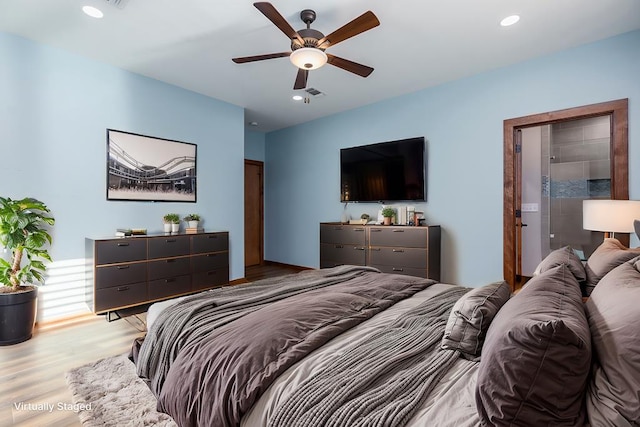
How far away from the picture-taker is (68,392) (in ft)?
6.28

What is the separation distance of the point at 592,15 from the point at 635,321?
3.12 metres

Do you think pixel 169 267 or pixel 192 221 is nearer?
pixel 169 267

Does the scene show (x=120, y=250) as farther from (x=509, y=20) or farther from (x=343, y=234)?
(x=509, y=20)

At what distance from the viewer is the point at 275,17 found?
2.24 m

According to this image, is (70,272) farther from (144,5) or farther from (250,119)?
(250,119)

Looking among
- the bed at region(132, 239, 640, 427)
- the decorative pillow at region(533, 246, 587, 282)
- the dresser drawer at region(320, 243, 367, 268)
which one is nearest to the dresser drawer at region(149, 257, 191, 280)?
the dresser drawer at region(320, 243, 367, 268)

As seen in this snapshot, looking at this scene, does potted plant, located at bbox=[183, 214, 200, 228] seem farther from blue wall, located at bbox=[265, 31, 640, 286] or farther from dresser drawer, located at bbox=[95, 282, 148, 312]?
blue wall, located at bbox=[265, 31, 640, 286]

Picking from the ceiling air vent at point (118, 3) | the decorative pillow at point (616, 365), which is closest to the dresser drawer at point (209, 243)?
the ceiling air vent at point (118, 3)

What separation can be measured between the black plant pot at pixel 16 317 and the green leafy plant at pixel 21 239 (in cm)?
17

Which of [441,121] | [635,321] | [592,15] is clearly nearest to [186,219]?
[441,121]

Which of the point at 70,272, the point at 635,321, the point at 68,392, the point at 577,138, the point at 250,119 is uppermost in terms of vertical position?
the point at 250,119

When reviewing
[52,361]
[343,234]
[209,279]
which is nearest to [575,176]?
[343,234]

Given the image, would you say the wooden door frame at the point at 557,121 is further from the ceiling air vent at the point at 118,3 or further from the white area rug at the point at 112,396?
the ceiling air vent at the point at 118,3

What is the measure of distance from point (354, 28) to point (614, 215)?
8.34 ft
